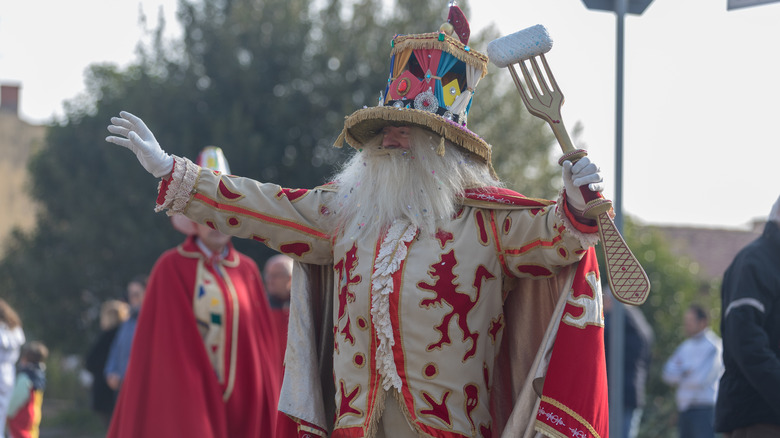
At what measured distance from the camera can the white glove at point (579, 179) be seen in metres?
3.34

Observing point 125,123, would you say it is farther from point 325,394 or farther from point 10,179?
point 10,179

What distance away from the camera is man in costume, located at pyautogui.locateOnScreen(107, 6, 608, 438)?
3.68 metres

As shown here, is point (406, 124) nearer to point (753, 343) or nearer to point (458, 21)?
point (458, 21)

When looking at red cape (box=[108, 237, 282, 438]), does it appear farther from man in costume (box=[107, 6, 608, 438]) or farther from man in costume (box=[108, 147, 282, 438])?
man in costume (box=[107, 6, 608, 438])

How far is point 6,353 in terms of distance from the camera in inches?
356

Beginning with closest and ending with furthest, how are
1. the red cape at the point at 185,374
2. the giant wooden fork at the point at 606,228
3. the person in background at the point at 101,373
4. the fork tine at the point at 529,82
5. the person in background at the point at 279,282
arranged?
the giant wooden fork at the point at 606,228 → the fork tine at the point at 529,82 → the red cape at the point at 185,374 → the person in background at the point at 279,282 → the person in background at the point at 101,373

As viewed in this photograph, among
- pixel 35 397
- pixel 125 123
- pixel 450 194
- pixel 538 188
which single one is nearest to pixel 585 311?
pixel 450 194

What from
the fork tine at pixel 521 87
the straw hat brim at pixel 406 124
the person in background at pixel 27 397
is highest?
the fork tine at pixel 521 87

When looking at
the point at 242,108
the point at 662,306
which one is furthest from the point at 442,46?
the point at 662,306

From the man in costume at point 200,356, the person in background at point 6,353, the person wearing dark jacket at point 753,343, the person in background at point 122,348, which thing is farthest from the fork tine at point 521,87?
the person in background at point 6,353

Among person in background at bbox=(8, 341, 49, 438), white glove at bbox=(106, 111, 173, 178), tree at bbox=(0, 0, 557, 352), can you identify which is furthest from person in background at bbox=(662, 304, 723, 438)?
tree at bbox=(0, 0, 557, 352)

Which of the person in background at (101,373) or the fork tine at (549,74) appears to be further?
the person in background at (101,373)

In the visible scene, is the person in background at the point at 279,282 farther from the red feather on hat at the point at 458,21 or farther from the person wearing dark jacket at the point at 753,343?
the person wearing dark jacket at the point at 753,343

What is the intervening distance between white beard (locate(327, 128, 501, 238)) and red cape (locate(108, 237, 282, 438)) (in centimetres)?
200
